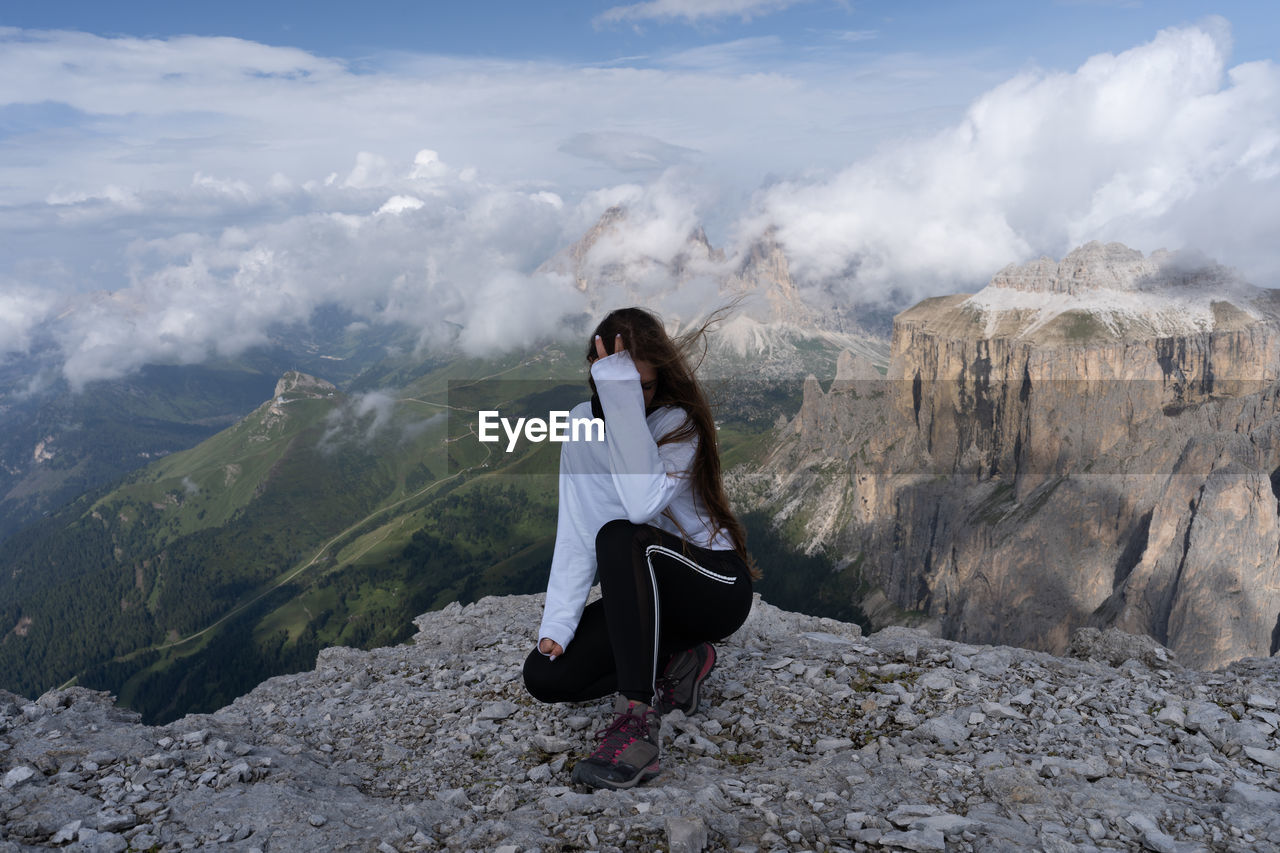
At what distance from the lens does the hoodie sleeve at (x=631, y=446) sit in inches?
248

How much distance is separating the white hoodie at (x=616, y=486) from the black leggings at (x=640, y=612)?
0.63 ft

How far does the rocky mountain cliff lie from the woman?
9735 cm

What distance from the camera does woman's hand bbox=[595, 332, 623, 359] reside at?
673 cm

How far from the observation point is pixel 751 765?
693 cm

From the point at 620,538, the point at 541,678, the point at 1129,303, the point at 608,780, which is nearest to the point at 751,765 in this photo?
the point at 608,780

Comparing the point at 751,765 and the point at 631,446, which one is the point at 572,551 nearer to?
the point at 631,446

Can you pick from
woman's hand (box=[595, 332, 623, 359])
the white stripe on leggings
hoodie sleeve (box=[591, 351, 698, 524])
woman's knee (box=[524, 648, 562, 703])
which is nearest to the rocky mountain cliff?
the white stripe on leggings

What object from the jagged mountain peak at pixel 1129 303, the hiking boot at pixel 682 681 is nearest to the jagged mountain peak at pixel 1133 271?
the jagged mountain peak at pixel 1129 303

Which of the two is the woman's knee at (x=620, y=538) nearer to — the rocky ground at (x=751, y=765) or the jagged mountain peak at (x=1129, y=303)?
the rocky ground at (x=751, y=765)

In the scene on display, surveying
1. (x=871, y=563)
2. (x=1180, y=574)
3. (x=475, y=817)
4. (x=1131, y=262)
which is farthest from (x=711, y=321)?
(x=1131, y=262)

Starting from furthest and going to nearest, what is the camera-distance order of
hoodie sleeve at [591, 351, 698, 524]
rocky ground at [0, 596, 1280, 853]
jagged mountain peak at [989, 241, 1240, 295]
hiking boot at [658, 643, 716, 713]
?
jagged mountain peak at [989, 241, 1240, 295] < hiking boot at [658, 643, 716, 713] < hoodie sleeve at [591, 351, 698, 524] < rocky ground at [0, 596, 1280, 853]

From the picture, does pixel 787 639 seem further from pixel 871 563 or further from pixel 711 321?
pixel 871 563

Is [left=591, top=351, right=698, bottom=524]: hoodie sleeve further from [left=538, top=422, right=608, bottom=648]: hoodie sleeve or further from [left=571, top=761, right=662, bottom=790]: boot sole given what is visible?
[left=571, top=761, right=662, bottom=790]: boot sole

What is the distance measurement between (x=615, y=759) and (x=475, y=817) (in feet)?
4.26
